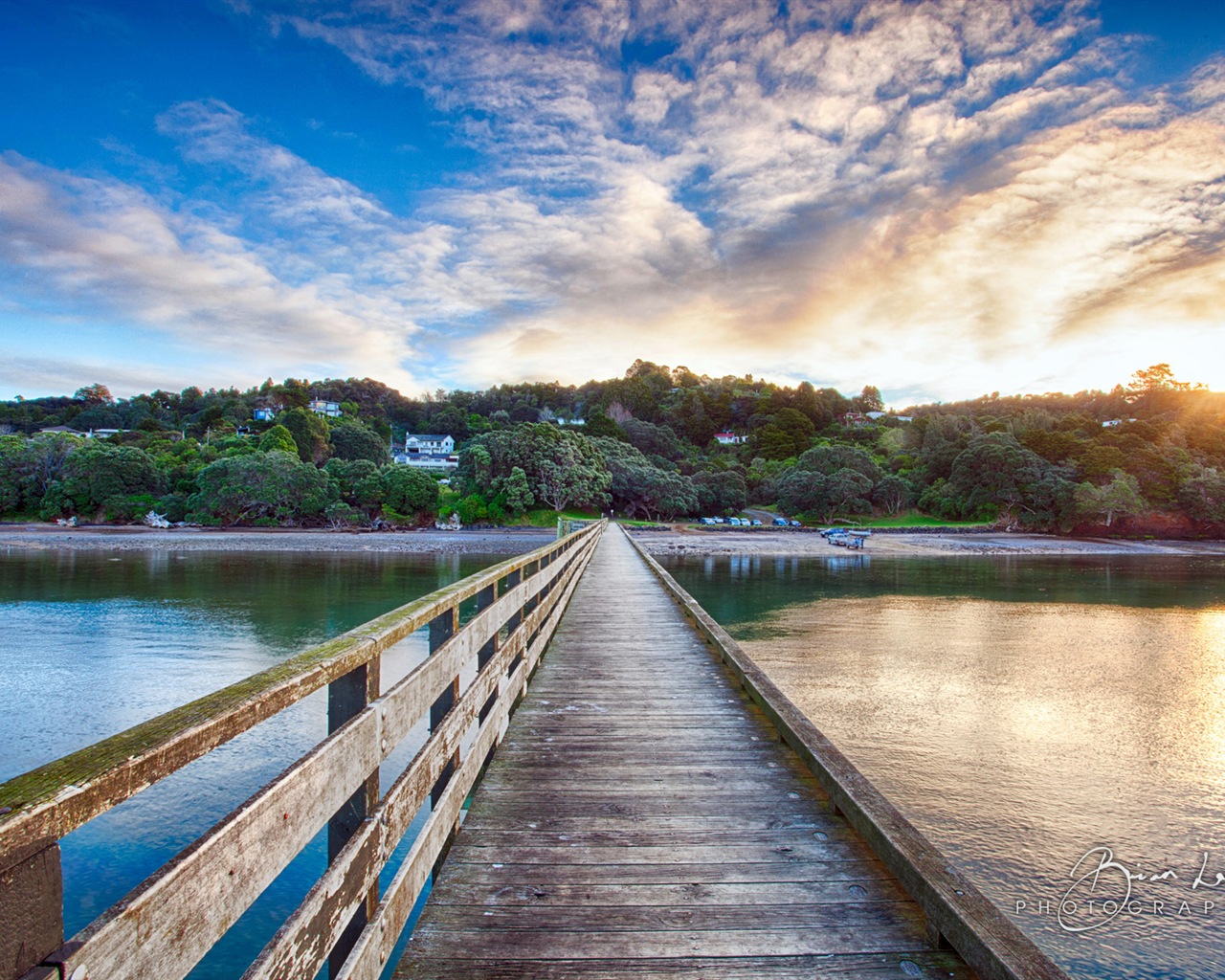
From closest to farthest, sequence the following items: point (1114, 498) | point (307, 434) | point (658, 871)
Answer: point (658, 871) → point (1114, 498) → point (307, 434)

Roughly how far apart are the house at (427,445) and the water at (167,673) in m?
68.9

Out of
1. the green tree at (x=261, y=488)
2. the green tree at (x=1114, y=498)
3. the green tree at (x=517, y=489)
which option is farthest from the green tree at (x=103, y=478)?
the green tree at (x=1114, y=498)

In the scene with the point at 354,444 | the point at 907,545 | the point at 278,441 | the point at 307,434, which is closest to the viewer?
the point at 907,545

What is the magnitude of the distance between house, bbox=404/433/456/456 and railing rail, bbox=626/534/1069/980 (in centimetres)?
9855

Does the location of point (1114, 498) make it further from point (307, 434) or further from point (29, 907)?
point (307, 434)

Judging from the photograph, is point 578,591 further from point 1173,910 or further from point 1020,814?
point 1173,910

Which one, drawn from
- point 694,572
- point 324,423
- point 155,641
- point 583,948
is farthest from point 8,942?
point 324,423

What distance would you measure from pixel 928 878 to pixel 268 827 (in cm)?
226

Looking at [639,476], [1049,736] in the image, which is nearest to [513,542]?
[639,476]

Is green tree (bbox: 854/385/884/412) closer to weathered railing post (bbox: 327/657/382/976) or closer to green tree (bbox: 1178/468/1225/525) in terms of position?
green tree (bbox: 1178/468/1225/525)

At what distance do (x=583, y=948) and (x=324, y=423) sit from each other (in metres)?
74.0

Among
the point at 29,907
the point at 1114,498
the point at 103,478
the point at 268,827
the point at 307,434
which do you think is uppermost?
the point at 307,434

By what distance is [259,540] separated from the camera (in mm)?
44500

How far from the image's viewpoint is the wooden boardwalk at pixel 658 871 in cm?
223
